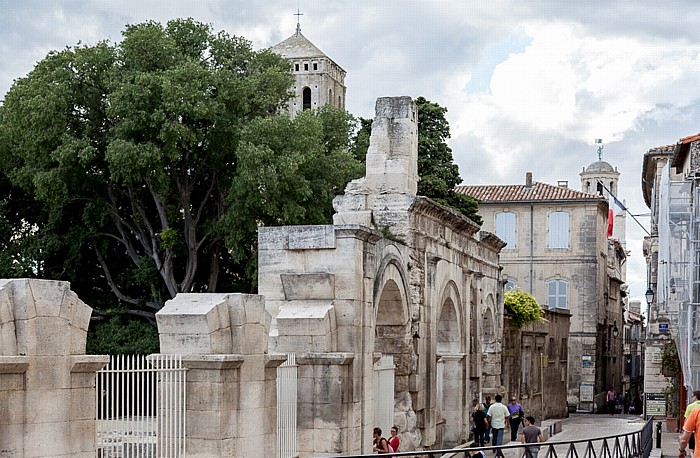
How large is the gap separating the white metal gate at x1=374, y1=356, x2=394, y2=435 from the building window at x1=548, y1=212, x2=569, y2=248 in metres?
29.8

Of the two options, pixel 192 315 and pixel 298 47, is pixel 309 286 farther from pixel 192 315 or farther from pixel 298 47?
pixel 298 47

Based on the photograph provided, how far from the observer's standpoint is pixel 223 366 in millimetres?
11312

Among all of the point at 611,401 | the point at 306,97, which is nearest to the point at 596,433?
the point at 611,401

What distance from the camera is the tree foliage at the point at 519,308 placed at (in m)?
29.4

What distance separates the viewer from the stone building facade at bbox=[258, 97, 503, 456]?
579 inches

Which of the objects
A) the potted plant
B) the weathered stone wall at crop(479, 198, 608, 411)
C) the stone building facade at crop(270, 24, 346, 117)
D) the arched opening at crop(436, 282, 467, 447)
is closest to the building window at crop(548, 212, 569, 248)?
the weathered stone wall at crop(479, 198, 608, 411)

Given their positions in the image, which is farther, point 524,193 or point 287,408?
point 524,193

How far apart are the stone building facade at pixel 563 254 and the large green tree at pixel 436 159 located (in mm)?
7354

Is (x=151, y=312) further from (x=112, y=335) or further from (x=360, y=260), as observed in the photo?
(x=360, y=260)

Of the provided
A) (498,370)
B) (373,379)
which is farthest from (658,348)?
(373,379)

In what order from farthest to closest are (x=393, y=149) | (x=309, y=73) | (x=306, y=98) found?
(x=306, y=98) < (x=309, y=73) < (x=393, y=149)

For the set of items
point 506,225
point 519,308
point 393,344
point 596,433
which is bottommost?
point 596,433

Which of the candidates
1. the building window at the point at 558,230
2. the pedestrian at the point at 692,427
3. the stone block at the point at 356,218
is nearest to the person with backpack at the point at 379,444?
the stone block at the point at 356,218

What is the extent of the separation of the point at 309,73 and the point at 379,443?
67.3 meters
